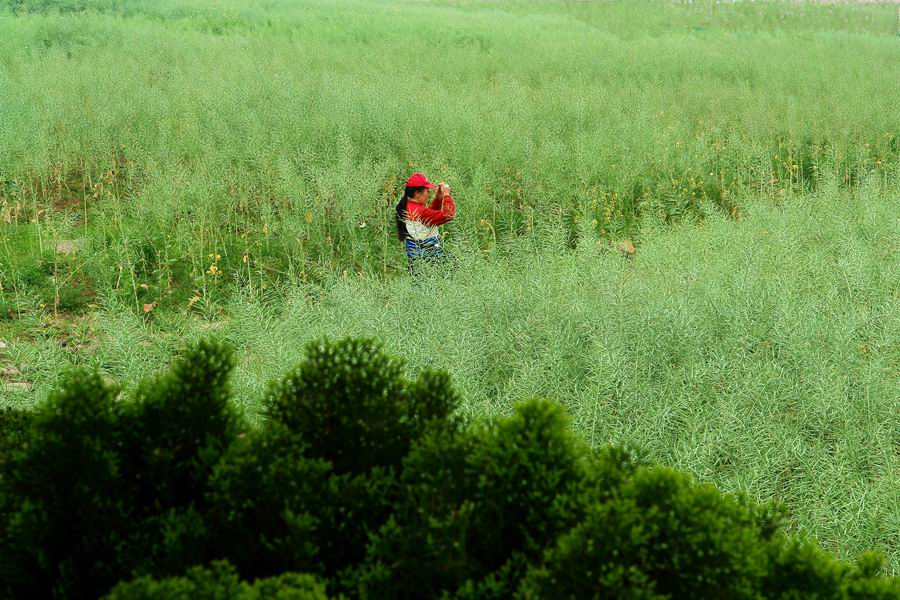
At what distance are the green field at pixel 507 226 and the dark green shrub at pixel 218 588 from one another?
235cm

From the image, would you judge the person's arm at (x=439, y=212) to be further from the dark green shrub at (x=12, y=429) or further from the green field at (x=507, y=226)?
the dark green shrub at (x=12, y=429)

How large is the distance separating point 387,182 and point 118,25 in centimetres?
859

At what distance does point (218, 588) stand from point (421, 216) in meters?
5.29

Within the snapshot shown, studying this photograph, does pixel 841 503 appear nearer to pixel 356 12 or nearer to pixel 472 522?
pixel 472 522

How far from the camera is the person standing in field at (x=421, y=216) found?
6.83 meters

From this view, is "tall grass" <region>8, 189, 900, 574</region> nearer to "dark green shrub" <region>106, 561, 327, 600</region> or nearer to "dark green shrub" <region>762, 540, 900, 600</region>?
"dark green shrub" <region>762, 540, 900, 600</region>

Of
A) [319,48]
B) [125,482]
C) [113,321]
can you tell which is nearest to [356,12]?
[319,48]

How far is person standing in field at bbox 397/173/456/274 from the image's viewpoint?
6832mm

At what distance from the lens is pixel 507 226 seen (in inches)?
335

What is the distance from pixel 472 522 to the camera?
2000 mm

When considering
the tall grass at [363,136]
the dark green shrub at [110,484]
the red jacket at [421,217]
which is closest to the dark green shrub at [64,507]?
the dark green shrub at [110,484]

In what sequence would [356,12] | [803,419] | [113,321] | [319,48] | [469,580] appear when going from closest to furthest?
[469,580], [803,419], [113,321], [319,48], [356,12]

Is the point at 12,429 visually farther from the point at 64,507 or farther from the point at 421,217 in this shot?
the point at 421,217

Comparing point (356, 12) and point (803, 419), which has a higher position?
point (356, 12)
